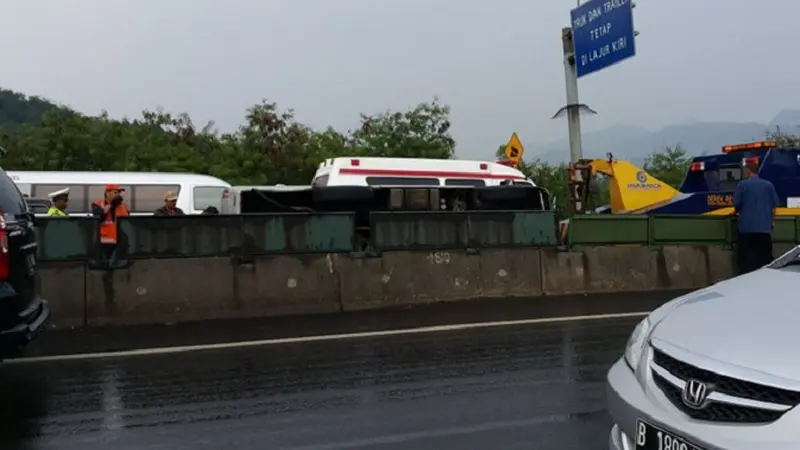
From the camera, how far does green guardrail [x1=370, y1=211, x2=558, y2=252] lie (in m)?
11.3

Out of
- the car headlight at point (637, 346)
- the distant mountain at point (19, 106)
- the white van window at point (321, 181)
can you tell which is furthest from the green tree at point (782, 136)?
the distant mountain at point (19, 106)

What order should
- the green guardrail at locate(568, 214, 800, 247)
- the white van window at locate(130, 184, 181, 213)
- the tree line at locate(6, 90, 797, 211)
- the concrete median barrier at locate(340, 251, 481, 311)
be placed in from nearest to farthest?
the concrete median barrier at locate(340, 251, 481, 311) → the green guardrail at locate(568, 214, 800, 247) → the white van window at locate(130, 184, 181, 213) → the tree line at locate(6, 90, 797, 211)

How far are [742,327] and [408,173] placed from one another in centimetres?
1351

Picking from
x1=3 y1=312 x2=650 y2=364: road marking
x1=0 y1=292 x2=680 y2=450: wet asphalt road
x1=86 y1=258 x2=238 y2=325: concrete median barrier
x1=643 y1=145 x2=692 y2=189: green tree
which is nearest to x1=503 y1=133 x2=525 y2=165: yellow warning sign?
x1=3 y1=312 x2=650 y2=364: road marking

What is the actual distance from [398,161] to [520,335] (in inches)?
340

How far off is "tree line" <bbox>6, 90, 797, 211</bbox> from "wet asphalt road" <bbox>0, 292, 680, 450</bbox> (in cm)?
2275

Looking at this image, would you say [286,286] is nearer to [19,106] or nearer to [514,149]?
[514,149]

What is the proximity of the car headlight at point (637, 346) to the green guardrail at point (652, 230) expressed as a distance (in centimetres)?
882

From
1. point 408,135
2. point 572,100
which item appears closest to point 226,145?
point 408,135

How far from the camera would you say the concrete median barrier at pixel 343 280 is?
9672mm

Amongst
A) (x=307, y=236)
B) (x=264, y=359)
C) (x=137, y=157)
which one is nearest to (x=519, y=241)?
(x=307, y=236)

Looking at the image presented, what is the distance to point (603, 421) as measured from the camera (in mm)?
5172

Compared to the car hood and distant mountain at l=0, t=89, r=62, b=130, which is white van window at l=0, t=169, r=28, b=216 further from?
distant mountain at l=0, t=89, r=62, b=130

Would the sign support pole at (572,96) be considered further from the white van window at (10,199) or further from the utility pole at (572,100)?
the white van window at (10,199)
